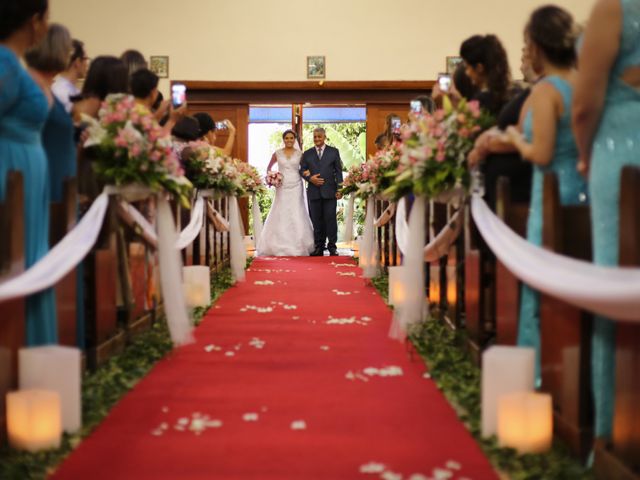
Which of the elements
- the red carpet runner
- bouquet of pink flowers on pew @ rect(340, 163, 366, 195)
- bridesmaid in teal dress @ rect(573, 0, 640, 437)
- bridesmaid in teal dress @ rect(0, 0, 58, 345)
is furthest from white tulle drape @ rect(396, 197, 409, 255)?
bouquet of pink flowers on pew @ rect(340, 163, 366, 195)

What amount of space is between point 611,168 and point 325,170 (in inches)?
388

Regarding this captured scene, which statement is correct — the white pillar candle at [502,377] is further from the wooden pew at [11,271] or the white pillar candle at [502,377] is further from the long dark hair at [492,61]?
the long dark hair at [492,61]

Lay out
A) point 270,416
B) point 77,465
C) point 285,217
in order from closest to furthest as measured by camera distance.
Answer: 1. point 77,465
2. point 270,416
3. point 285,217

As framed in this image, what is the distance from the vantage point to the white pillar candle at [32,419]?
273 cm

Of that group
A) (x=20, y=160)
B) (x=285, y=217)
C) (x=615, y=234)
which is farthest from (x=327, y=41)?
(x=615, y=234)

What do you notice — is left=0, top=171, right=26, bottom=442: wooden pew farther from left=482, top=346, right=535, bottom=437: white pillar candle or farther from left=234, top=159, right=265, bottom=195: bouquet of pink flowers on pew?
left=234, top=159, right=265, bottom=195: bouquet of pink flowers on pew

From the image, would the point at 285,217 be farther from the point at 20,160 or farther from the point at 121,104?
the point at 20,160

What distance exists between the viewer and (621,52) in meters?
2.49

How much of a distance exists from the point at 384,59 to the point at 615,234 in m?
11.0

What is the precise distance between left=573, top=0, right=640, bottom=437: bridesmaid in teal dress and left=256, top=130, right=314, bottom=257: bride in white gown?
33.4ft

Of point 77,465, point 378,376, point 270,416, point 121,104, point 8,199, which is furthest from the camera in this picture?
point 121,104

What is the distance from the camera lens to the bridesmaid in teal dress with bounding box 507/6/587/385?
10.7ft

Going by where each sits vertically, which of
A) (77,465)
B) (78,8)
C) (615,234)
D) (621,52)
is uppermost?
(78,8)

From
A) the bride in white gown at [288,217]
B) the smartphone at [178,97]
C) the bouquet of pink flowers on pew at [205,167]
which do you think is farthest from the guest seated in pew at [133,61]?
the bride in white gown at [288,217]
